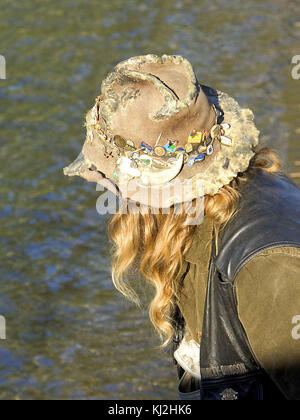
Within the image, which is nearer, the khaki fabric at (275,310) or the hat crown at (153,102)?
the khaki fabric at (275,310)

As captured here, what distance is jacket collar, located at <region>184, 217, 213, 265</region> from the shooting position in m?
2.30

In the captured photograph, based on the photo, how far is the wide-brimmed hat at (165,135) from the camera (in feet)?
7.26

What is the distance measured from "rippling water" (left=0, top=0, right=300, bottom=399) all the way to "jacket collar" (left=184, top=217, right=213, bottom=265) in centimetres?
63

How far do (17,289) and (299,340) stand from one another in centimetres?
352

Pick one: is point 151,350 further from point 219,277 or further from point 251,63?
point 251,63
